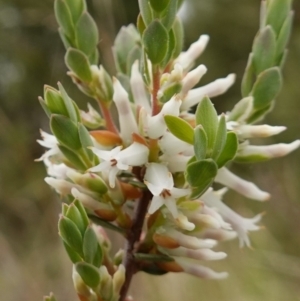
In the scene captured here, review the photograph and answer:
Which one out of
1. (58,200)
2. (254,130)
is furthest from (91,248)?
(58,200)

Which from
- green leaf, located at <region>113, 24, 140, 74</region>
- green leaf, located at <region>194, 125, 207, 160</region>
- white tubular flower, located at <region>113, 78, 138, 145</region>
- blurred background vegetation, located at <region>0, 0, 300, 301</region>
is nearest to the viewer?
green leaf, located at <region>194, 125, 207, 160</region>

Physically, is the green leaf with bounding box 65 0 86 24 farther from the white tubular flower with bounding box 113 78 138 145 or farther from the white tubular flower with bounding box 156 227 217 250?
the white tubular flower with bounding box 156 227 217 250

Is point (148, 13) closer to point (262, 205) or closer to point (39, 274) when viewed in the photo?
point (39, 274)

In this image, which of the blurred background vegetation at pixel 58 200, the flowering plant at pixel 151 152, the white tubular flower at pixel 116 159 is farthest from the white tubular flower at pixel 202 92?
the blurred background vegetation at pixel 58 200

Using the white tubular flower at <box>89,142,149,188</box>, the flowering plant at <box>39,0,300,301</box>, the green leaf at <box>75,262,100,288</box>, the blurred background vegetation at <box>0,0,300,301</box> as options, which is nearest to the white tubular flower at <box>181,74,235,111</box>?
the flowering plant at <box>39,0,300,301</box>

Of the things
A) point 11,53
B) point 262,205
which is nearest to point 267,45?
point 262,205

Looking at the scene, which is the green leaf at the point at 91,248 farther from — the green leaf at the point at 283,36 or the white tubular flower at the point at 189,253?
the green leaf at the point at 283,36

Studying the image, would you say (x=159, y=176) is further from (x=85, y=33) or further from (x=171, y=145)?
(x=85, y=33)
